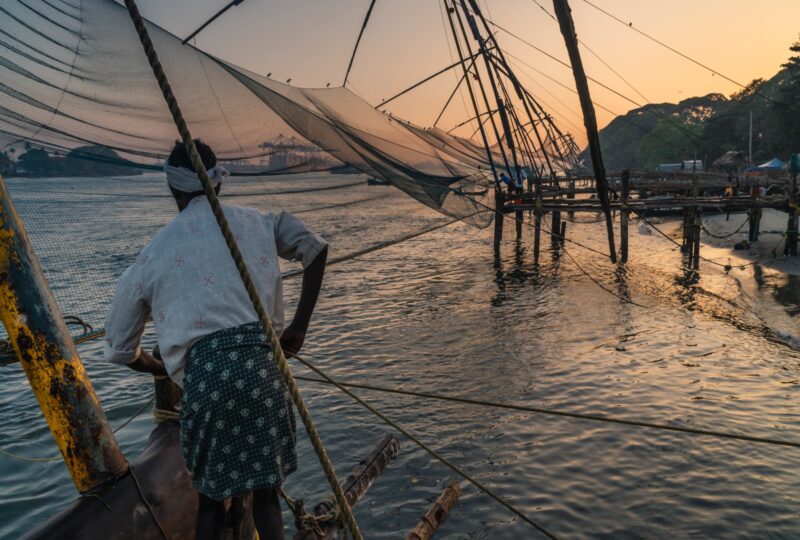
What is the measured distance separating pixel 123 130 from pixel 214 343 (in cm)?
310

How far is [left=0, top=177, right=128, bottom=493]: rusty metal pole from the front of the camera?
1711mm

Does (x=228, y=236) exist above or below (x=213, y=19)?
below

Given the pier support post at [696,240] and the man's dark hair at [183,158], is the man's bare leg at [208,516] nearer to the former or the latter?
the man's dark hair at [183,158]

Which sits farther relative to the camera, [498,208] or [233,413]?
[498,208]

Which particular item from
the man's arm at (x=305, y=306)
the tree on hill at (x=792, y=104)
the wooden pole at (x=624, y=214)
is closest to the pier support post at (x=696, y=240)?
the wooden pole at (x=624, y=214)

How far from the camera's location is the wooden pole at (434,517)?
2.98 metres

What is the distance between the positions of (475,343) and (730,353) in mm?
3816

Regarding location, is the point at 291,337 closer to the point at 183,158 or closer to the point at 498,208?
the point at 183,158

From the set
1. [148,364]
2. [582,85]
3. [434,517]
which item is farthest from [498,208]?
[148,364]

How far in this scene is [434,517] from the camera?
3.17 metres

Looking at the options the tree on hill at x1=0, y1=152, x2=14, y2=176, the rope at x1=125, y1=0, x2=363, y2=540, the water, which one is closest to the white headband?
the rope at x1=125, y1=0, x2=363, y2=540

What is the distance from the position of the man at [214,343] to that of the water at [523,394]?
2.40m

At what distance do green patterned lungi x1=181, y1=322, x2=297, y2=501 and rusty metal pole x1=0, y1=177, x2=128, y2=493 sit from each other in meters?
0.34

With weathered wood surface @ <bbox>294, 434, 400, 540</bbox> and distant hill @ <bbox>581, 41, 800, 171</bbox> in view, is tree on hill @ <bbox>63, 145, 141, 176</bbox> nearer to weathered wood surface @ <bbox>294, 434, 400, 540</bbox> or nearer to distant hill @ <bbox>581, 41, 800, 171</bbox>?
weathered wood surface @ <bbox>294, 434, 400, 540</bbox>
